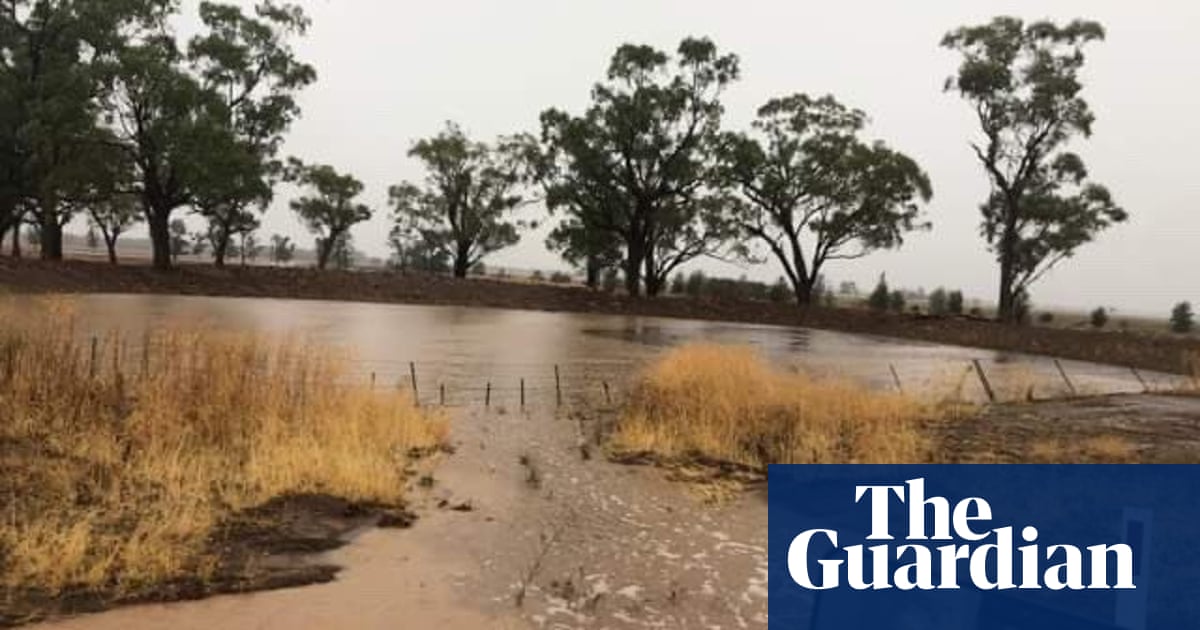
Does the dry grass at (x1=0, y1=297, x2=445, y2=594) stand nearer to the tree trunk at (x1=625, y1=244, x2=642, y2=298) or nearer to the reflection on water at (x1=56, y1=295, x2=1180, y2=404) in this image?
the reflection on water at (x1=56, y1=295, x2=1180, y2=404)

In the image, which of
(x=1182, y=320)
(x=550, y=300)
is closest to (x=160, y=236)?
(x=550, y=300)

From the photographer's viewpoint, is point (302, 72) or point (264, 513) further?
point (302, 72)

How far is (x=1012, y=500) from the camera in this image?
7406 millimetres

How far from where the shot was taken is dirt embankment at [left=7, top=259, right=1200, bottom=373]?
28062 millimetres

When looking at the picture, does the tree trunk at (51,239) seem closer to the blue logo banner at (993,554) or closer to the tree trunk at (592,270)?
the tree trunk at (592,270)

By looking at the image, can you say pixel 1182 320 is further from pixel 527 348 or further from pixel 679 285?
pixel 527 348

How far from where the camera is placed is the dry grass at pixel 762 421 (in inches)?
367

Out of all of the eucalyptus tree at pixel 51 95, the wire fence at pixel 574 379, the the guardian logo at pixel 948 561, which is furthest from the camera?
the eucalyptus tree at pixel 51 95

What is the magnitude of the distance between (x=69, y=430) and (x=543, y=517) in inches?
190

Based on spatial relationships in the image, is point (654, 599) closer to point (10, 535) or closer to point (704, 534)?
point (704, 534)

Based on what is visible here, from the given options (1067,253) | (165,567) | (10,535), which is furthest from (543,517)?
(1067,253)

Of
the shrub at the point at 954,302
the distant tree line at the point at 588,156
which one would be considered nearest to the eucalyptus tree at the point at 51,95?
the distant tree line at the point at 588,156

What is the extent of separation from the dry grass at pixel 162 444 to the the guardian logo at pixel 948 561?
3799 millimetres

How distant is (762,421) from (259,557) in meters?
6.44
